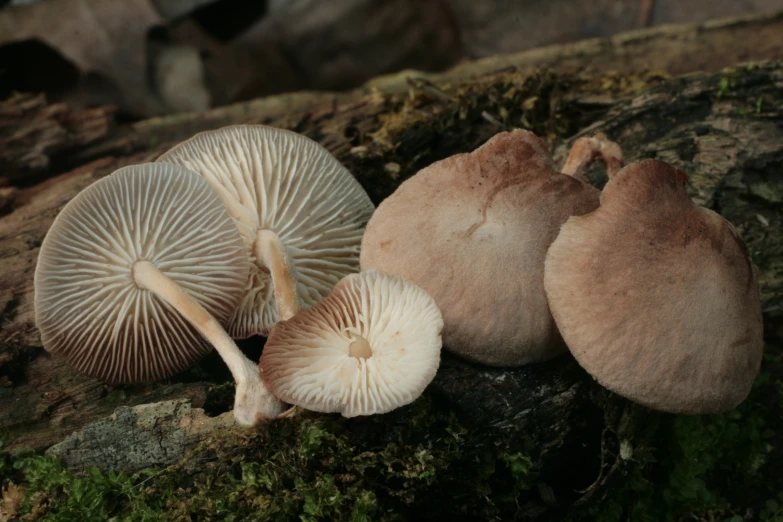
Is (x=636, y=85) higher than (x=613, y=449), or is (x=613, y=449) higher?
(x=636, y=85)

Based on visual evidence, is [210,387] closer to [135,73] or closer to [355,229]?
[355,229]

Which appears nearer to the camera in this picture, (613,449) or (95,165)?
(613,449)

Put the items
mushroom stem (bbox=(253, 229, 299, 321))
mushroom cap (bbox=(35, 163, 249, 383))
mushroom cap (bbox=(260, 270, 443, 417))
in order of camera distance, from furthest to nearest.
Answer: mushroom stem (bbox=(253, 229, 299, 321)), mushroom cap (bbox=(35, 163, 249, 383)), mushroom cap (bbox=(260, 270, 443, 417))

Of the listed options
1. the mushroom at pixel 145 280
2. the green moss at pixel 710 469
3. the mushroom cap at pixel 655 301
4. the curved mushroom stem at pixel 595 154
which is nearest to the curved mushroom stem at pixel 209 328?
the mushroom at pixel 145 280

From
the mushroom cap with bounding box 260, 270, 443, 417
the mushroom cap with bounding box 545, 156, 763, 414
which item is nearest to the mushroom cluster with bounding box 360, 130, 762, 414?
the mushroom cap with bounding box 545, 156, 763, 414

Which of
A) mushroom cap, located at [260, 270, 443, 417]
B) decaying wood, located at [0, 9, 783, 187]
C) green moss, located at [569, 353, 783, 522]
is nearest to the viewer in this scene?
mushroom cap, located at [260, 270, 443, 417]

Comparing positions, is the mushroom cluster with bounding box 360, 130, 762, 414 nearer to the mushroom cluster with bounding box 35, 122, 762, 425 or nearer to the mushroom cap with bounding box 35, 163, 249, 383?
the mushroom cluster with bounding box 35, 122, 762, 425

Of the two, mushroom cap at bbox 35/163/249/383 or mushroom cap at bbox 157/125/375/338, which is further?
mushroom cap at bbox 157/125/375/338

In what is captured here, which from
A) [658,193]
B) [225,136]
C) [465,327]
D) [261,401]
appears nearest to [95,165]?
[225,136]
